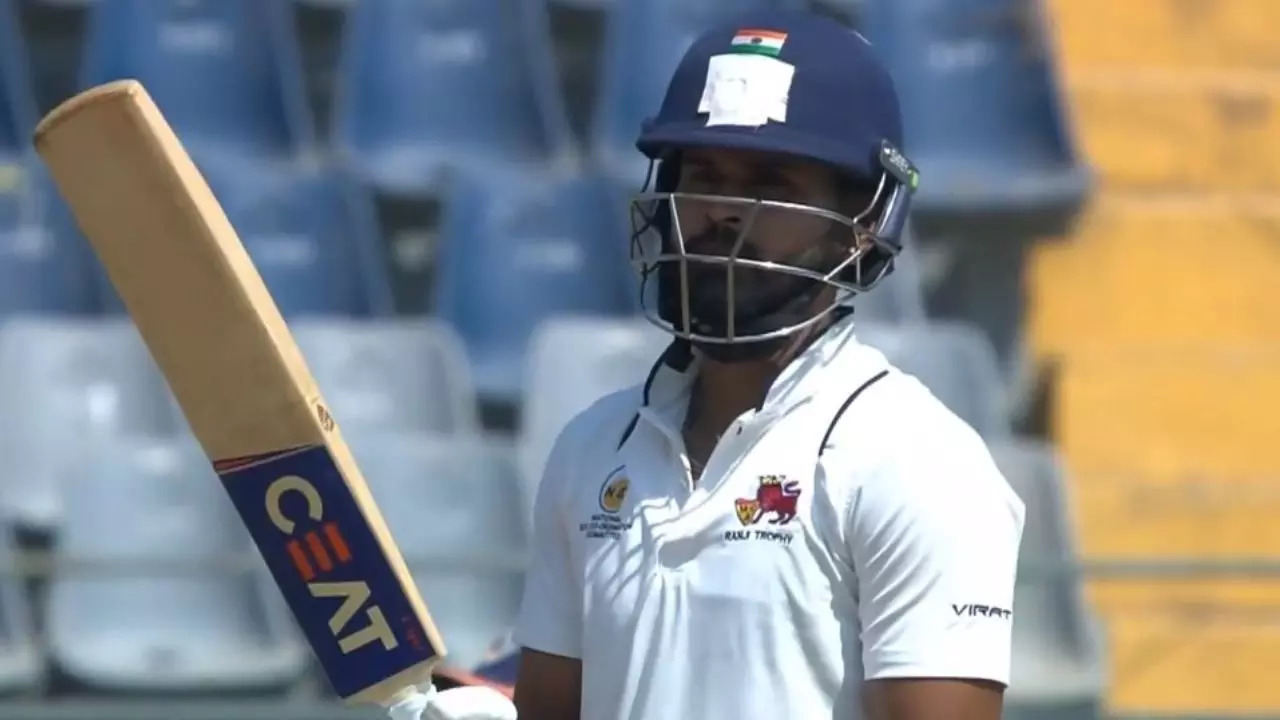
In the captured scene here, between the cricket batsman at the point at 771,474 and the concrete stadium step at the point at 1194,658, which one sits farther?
the concrete stadium step at the point at 1194,658

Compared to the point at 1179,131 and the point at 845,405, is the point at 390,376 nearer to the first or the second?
the point at 1179,131

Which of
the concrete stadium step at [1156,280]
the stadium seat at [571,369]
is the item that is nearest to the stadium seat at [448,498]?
the stadium seat at [571,369]

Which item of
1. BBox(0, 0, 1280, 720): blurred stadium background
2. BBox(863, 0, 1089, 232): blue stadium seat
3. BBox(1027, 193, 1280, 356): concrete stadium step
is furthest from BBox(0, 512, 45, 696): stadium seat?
BBox(1027, 193, 1280, 356): concrete stadium step

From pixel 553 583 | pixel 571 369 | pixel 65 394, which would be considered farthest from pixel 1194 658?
pixel 553 583

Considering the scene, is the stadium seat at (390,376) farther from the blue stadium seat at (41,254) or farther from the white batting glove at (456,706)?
the white batting glove at (456,706)

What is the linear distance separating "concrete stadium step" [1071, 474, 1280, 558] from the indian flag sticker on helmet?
12.2ft

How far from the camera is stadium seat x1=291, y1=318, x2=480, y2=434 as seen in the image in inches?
206

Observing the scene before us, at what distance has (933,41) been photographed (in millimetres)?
6387

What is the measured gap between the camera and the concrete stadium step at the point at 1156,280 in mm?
6105

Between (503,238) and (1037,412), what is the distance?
1.35 meters

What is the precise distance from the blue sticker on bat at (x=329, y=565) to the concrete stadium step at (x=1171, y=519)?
146 inches

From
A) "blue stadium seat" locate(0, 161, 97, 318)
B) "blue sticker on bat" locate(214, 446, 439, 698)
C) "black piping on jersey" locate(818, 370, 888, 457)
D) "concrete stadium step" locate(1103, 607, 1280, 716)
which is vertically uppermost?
"black piping on jersey" locate(818, 370, 888, 457)

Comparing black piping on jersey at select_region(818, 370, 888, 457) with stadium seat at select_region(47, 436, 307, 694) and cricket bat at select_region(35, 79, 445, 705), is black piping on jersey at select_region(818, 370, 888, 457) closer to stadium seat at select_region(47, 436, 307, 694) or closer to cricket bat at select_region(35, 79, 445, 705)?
cricket bat at select_region(35, 79, 445, 705)

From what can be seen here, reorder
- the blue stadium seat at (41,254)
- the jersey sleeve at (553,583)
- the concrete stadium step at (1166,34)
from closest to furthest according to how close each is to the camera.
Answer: the jersey sleeve at (553,583), the blue stadium seat at (41,254), the concrete stadium step at (1166,34)
